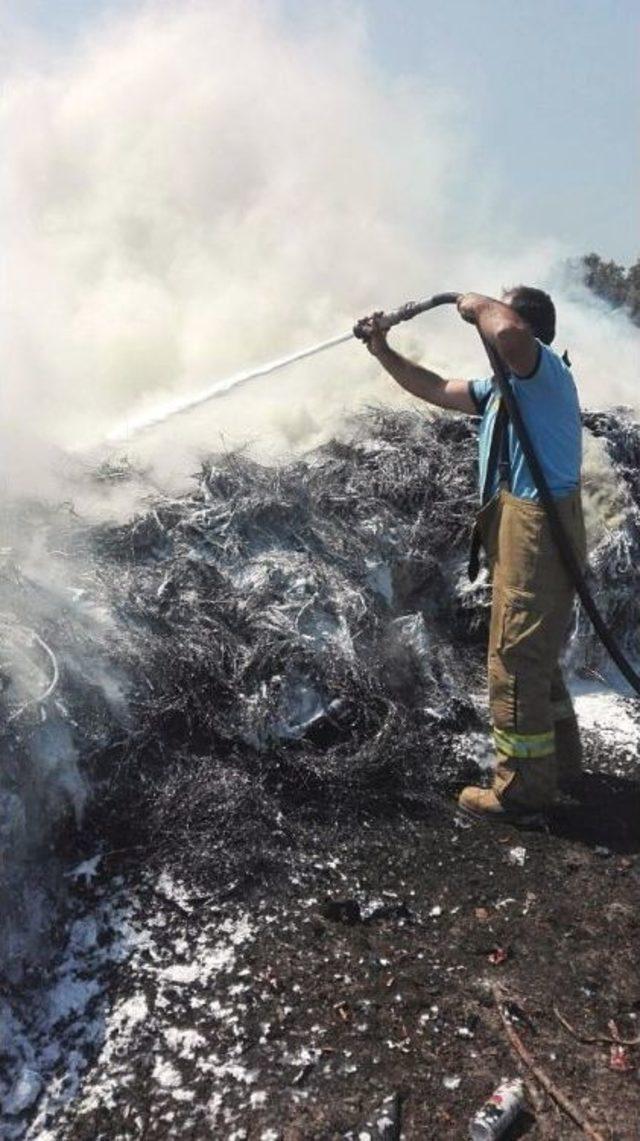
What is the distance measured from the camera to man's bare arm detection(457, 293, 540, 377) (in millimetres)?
3479

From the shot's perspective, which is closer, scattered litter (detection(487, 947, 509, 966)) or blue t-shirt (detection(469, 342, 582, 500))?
scattered litter (detection(487, 947, 509, 966))

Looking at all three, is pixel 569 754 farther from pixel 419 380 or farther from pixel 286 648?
pixel 419 380

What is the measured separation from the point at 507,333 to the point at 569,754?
200 centimetres

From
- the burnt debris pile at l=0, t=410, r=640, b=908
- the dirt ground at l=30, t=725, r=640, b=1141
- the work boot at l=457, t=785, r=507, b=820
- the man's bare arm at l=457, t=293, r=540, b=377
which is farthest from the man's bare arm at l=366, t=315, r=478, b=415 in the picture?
the dirt ground at l=30, t=725, r=640, b=1141

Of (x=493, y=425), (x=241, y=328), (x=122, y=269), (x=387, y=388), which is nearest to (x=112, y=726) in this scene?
(x=493, y=425)

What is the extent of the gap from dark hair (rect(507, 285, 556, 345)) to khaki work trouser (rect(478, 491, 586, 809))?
745mm

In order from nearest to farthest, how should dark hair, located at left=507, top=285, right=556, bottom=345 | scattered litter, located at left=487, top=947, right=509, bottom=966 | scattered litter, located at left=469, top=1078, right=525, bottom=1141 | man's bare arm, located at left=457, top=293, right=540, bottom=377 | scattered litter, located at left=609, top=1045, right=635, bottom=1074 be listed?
scattered litter, located at left=469, top=1078, right=525, bottom=1141 < scattered litter, located at left=609, top=1045, right=635, bottom=1074 < scattered litter, located at left=487, top=947, right=509, bottom=966 < man's bare arm, located at left=457, top=293, right=540, bottom=377 < dark hair, located at left=507, top=285, right=556, bottom=345

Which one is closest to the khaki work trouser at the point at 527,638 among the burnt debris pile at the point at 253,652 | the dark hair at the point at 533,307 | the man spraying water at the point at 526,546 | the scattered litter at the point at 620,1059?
the man spraying water at the point at 526,546

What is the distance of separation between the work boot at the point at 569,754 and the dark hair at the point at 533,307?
1.80 metres

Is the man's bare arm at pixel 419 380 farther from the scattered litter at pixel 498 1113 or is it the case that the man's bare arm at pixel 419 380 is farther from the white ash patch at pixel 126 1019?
the scattered litter at pixel 498 1113

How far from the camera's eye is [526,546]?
3744 mm

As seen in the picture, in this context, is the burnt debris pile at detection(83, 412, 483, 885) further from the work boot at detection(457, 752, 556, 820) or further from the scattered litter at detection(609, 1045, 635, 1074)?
the scattered litter at detection(609, 1045, 635, 1074)

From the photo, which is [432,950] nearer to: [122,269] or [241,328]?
[241,328]

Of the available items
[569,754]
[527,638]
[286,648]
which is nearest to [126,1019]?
[286,648]
